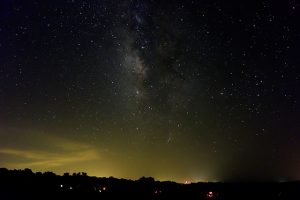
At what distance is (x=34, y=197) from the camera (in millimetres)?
31266

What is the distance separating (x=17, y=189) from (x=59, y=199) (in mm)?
3592

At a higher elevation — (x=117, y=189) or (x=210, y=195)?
(x=117, y=189)

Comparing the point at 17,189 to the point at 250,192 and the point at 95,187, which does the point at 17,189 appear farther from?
the point at 250,192

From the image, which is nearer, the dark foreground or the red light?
the dark foreground

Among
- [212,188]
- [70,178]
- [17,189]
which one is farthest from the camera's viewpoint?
[212,188]

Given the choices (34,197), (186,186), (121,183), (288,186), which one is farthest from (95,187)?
(288,186)

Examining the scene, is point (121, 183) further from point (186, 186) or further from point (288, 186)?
point (288, 186)

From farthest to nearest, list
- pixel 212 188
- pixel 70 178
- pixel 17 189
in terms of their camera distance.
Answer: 1. pixel 212 188
2. pixel 70 178
3. pixel 17 189

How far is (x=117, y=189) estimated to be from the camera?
36875mm

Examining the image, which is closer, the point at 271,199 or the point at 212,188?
the point at 271,199

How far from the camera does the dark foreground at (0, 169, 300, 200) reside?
31.1 metres

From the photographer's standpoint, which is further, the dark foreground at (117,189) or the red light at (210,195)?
the red light at (210,195)

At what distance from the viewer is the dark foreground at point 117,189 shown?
31.1m

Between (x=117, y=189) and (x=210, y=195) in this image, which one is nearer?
(x=210, y=195)
